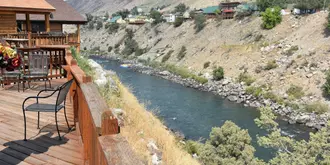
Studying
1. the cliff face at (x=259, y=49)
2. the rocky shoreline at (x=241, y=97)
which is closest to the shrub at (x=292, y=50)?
the cliff face at (x=259, y=49)

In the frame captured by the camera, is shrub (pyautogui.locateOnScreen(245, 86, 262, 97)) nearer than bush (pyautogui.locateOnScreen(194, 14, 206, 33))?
Yes

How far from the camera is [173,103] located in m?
25.3

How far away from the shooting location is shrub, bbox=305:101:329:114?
2177cm

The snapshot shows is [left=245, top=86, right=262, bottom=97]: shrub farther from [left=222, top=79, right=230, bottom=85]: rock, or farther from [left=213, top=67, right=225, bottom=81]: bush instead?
[left=213, top=67, right=225, bottom=81]: bush

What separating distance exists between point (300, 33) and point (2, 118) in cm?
3402

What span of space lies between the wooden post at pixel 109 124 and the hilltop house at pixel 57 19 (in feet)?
65.3

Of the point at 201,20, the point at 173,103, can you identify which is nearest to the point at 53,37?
the point at 173,103

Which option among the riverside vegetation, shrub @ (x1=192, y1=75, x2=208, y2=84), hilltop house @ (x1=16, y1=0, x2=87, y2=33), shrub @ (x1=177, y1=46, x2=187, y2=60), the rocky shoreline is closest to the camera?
the riverside vegetation

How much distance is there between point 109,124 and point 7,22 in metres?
15.7

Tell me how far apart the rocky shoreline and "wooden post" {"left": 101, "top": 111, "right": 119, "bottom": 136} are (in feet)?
50.5

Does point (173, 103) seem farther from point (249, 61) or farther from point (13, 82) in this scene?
point (13, 82)

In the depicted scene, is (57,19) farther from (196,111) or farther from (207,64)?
(207,64)

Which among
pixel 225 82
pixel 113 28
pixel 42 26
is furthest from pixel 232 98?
pixel 113 28

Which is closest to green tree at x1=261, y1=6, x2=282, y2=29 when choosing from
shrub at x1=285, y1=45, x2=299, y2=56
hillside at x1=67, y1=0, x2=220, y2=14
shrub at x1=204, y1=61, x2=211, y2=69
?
shrub at x1=285, y1=45, x2=299, y2=56
